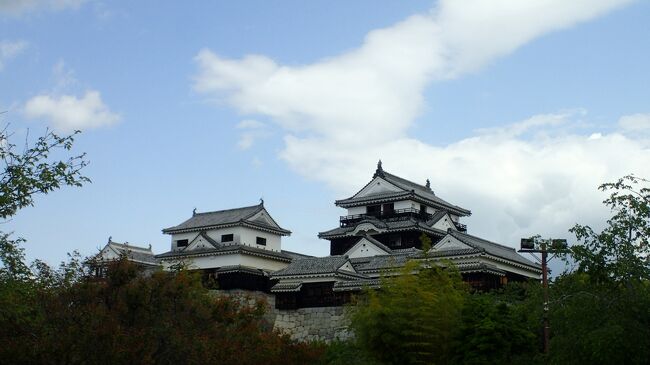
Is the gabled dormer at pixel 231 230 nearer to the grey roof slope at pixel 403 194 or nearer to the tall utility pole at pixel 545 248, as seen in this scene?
the grey roof slope at pixel 403 194

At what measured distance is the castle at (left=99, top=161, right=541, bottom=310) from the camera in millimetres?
41594

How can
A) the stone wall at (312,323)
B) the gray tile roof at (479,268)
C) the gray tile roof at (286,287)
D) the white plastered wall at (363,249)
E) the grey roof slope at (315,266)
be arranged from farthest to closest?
the white plastered wall at (363,249) → the gray tile roof at (286,287) → the grey roof slope at (315,266) → the stone wall at (312,323) → the gray tile roof at (479,268)

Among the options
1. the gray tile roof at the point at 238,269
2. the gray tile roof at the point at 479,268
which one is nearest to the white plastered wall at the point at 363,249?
the gray tile roof at the point at 238,269

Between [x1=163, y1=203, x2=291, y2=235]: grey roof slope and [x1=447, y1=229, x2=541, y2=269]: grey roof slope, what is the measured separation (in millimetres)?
12516

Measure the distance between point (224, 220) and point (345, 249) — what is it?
7662mm

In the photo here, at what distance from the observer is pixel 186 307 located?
21.0 metres

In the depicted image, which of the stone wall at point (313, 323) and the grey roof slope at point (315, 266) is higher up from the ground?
A: the grey roof slope at point (315, 266)

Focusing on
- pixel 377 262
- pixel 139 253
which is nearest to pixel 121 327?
pixel 377 262

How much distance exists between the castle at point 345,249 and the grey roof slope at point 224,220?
7 cm

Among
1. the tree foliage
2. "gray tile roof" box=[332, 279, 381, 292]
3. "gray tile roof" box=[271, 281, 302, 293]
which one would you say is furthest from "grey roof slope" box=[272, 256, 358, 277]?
the tree foliage

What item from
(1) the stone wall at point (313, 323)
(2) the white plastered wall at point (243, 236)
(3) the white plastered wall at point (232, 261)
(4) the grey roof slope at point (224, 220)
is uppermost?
(4) the grey roof slope at point (224, 220)

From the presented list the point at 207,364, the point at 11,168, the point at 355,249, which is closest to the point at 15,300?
the point at 11,168

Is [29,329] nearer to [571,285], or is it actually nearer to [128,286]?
[128,286]

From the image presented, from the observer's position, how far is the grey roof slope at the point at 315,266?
42.3 meters
